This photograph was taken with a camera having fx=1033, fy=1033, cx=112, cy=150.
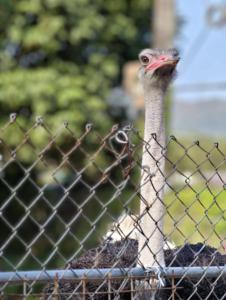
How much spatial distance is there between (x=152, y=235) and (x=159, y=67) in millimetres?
836

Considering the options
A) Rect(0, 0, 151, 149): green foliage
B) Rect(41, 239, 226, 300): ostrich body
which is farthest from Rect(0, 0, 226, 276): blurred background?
Rect(41, 239, 226, 300): ostrich body

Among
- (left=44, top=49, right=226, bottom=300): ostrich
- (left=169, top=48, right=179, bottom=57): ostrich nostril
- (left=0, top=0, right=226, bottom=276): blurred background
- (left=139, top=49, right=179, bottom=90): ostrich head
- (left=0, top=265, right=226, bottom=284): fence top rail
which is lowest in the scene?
(left=0, top=265, right=226, bottom=284): fence top rail

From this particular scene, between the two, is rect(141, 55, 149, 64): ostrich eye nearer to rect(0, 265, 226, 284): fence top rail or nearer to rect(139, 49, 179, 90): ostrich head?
rect(139, 49, 179, 90): ostrich head

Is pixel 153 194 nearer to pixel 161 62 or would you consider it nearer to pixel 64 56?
pixel 161 62

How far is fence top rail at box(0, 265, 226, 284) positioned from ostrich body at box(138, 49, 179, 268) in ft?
0.32

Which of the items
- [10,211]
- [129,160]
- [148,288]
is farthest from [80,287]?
[10,211]

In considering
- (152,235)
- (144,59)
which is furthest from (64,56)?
(152,235)

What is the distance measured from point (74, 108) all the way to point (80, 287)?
14628 mm

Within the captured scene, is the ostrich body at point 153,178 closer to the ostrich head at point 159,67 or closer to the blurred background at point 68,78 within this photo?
the ostrich head at point 159,67

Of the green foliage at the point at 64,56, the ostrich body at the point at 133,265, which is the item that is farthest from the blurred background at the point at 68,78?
the ostrich body at the point at 133,265

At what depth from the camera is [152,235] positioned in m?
4.84

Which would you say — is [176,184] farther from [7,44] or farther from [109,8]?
[109,8]

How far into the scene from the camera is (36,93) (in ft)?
61.3

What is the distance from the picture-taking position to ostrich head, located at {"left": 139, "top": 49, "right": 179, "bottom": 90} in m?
5.05
